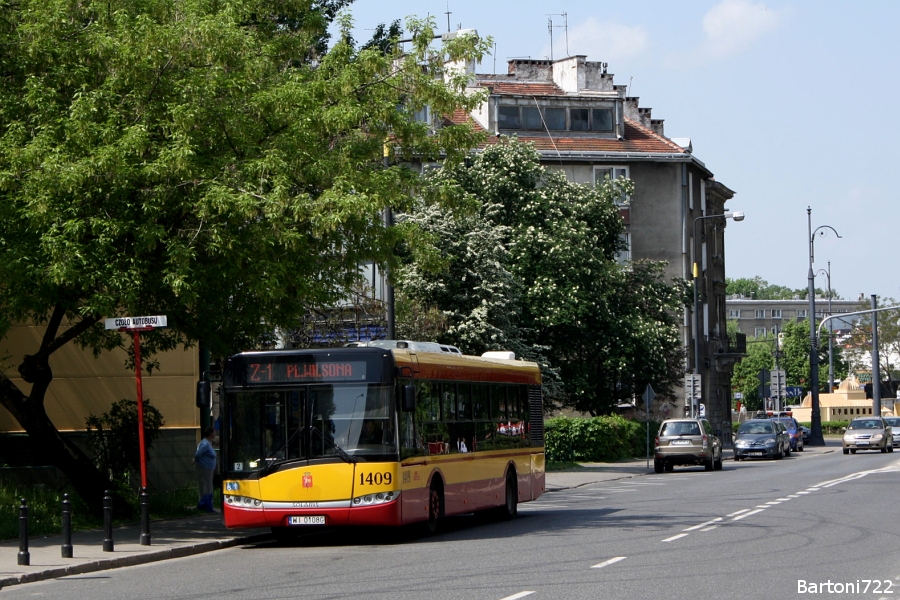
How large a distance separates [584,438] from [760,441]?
9.06 metres

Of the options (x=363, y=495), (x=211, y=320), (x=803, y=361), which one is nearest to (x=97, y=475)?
(x=211, y=320)

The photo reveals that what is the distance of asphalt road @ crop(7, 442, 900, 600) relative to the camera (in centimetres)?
Answer: 1239

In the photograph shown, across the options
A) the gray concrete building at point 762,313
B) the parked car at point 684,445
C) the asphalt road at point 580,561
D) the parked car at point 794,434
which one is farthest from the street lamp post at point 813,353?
the gray concrete building at point 762,313

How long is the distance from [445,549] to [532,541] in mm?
1427

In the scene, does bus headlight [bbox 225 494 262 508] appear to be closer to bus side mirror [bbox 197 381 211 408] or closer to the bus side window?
bus side mirror [bbox 197 381 211 408]

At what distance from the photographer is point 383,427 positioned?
57.8 feet

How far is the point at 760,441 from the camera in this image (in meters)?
50.7

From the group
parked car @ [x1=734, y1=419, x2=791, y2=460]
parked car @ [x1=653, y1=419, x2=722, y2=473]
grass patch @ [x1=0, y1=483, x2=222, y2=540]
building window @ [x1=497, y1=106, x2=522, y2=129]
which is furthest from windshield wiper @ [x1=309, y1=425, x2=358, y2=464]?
building window @ [x1=497, y1=106, x2=522, y2=129]

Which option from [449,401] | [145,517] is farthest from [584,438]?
[145,517]

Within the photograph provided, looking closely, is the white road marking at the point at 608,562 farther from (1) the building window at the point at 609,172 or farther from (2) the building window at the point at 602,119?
(2) the building window at the point at 602,119

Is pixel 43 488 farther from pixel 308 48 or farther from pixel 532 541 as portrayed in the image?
pixel 532 541

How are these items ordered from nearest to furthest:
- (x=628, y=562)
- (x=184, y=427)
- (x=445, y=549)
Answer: (x=628, y=562) → (x=445, y=549) → (x=184, y=427)

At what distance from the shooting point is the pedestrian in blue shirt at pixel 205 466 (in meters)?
23.1

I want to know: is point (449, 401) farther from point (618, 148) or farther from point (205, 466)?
point (618, 148)
